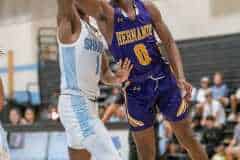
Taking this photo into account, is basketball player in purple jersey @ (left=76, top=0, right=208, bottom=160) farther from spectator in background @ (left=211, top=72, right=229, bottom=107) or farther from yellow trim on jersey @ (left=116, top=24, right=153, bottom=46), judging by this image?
spectator in background @ (left=211, top=72, right=229, bottom=107)

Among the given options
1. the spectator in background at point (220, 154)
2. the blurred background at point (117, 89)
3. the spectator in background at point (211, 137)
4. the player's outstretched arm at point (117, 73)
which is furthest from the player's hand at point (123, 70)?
the spectator in background at point (211, 137)

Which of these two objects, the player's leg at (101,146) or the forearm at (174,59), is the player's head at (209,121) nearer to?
the forearm at (174,59)

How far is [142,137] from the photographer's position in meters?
5.55

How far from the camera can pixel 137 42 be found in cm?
532

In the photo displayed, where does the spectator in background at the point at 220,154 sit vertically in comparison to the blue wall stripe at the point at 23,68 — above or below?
below

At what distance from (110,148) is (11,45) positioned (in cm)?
1621

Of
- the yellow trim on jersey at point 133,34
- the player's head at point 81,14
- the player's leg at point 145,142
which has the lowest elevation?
the player's leg at point 145,142

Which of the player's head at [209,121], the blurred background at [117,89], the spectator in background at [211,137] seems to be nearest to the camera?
the blurred background at [117,89]

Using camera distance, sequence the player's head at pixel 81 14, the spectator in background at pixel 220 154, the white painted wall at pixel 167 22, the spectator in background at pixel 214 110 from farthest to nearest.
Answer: the white painted wall at pixel 167 22, the spectator in background at pixel 214 110, the spectator in background at pixel 220 154, the player's head at pixel 81 14

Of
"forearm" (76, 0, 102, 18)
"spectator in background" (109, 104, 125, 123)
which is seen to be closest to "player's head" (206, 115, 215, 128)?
"spectator in background" (109, 104, 125, 123)

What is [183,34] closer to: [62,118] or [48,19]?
[48,19]

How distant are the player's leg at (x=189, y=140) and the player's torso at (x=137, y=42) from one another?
1.68 ft

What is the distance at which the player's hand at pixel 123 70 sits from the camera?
17.1 feet

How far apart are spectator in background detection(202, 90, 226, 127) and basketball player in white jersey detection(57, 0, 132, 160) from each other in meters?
7.35
